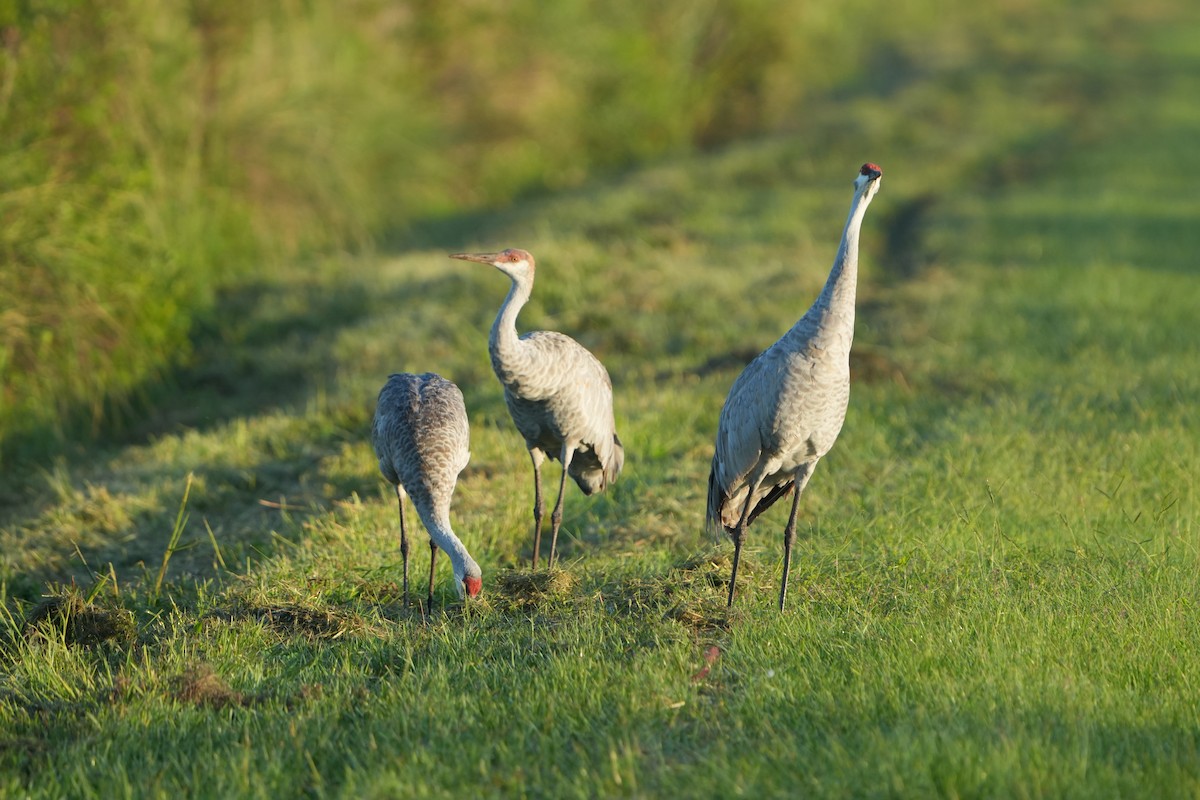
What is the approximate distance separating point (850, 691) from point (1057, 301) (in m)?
8.39

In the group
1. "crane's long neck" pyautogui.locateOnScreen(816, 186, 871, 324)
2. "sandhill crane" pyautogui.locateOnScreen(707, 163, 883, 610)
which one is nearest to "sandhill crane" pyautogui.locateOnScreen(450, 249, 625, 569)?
"sandhill crane" pyautogui.locateOnScreen(707, 163, 883, 610)

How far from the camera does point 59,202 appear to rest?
1011cm

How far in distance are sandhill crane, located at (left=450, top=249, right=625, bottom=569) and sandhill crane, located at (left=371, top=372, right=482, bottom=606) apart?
36 cm

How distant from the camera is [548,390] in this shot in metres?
6.08

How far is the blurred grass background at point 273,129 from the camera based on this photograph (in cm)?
1018

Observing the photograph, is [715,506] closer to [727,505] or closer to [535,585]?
[727,505]

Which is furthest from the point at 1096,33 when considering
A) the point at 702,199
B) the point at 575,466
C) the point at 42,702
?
the point at 42,702

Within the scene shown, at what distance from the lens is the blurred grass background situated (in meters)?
10.2

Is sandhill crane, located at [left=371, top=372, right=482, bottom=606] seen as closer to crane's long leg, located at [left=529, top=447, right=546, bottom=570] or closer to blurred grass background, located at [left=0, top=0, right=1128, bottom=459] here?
crane's long leg, located at [left=529, top=447, right=546, bottom=570]

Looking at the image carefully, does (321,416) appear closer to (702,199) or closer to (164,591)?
(164,591)

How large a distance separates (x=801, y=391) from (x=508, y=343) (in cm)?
143

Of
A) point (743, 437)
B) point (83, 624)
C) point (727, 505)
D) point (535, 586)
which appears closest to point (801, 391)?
point (743, 437)

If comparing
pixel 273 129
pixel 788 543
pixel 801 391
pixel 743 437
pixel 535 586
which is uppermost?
pixel 273 129

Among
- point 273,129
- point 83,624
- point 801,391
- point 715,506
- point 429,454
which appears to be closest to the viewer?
point 801,391
